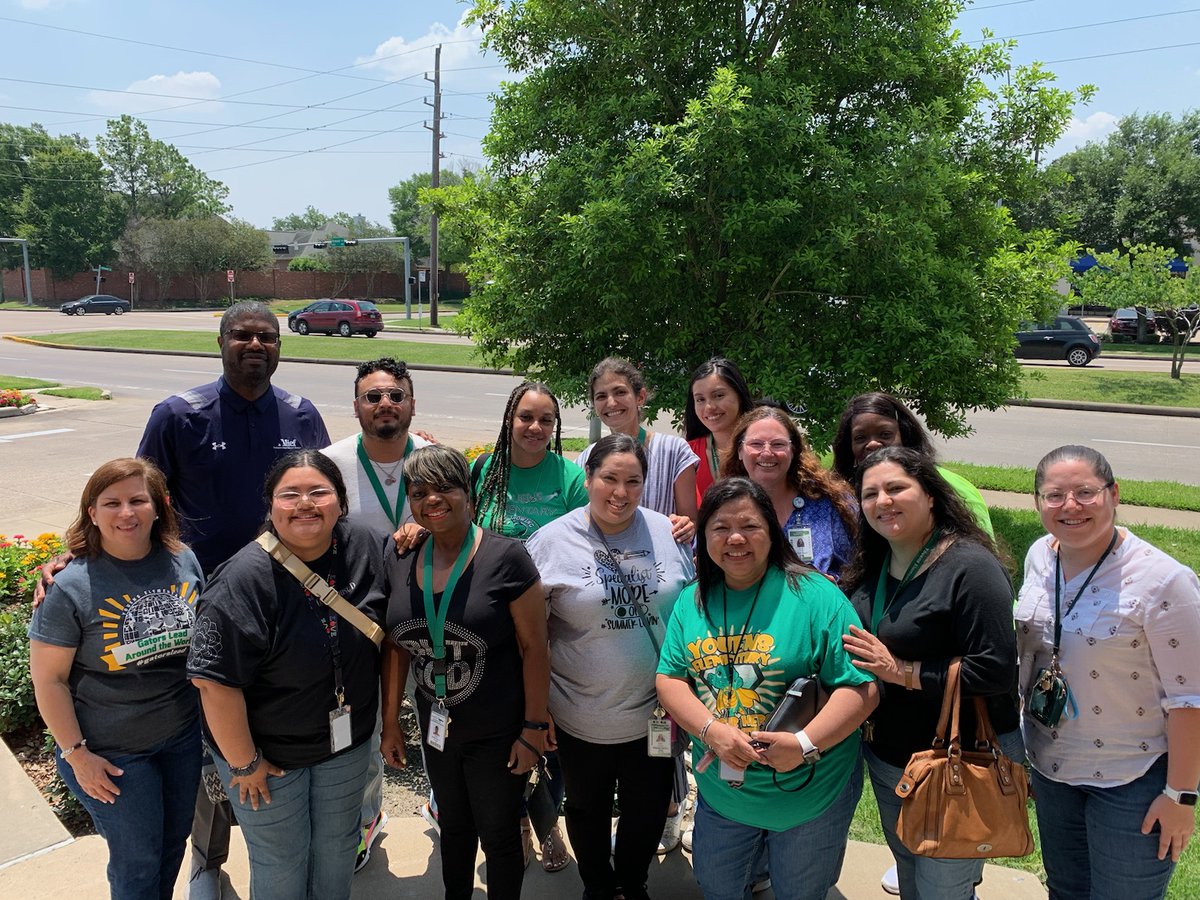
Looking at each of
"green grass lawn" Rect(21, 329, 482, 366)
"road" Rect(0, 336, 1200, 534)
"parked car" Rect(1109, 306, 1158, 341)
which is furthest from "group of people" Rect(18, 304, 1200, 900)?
"parked car" Rect(1109, 306, 1158, 341)

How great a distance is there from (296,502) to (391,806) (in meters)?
2.10

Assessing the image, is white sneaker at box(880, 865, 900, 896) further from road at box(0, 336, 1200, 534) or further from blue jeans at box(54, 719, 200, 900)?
road at box(0, 336, 1200, 534)

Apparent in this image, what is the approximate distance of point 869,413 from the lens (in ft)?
10.9

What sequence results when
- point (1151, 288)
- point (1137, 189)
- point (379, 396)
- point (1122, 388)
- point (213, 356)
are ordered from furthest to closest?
1. point (1137, 189)
2. point (213, 356)
3. point (1151, 288)
4. point (1122, 388)
5. point (379, 396)

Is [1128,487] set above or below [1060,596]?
below

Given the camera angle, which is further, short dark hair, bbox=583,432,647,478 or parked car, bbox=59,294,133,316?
parked car, bbox=59,294,133,316

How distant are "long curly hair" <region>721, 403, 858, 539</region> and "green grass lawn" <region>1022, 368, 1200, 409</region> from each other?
615 inches

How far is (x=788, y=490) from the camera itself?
129 inches

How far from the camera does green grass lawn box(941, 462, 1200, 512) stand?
9056 millimetres

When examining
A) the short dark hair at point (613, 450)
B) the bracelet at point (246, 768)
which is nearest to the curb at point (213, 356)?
the short dark hair at point (613, 450)

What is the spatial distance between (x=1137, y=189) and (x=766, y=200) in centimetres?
3993

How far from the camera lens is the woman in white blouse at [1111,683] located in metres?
2.30

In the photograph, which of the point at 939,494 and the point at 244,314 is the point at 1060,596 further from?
the point at 244,314

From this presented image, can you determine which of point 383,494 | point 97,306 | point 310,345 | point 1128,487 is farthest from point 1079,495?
point 97,306
